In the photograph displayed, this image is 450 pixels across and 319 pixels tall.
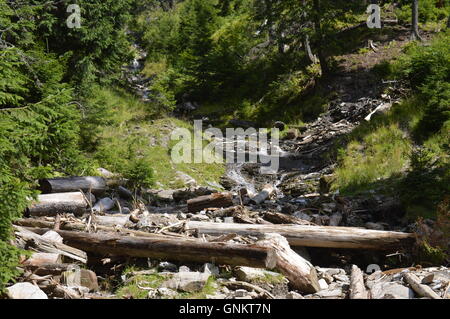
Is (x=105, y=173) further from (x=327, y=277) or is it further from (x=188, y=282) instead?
(x=327, y=277)

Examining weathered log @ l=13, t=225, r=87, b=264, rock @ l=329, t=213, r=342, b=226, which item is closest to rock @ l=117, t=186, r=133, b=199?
weathered log @ l=13, t=225, r=87, b=264

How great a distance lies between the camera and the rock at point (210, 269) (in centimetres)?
673

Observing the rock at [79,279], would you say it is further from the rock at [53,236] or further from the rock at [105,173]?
the rock at [105,173]

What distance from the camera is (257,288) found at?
6.24 meters

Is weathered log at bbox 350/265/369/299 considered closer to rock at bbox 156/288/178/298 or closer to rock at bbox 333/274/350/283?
rock at bbox 333/274/350/283

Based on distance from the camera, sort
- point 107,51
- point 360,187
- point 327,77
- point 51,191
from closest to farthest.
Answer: point 51,191, point 360,187, point 107,51, point 327,77

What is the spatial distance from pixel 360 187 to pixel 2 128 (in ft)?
29.1

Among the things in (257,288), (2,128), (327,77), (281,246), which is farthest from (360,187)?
(327,77)

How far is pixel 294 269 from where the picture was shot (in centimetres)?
663

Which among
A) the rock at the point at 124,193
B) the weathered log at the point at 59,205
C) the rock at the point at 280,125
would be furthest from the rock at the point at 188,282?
the rock at the point at 280,125

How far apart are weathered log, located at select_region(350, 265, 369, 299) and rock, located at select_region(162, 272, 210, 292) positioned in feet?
6.96

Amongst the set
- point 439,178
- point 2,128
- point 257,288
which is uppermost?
point 2,128
